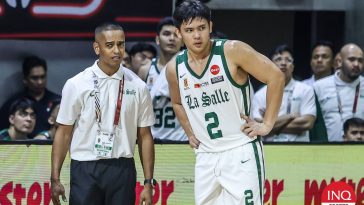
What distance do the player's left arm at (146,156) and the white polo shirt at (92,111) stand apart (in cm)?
10

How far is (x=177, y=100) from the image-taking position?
730cm

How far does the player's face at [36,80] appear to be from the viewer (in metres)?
10.5

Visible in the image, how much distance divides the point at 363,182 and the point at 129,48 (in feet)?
11.4

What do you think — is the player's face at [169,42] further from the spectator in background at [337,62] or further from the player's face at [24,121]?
the spectator in background at [337,62]

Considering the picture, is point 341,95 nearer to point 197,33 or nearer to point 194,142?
point 194,142

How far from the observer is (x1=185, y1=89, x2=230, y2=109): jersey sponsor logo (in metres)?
6.84

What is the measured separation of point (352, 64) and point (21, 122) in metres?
3.46

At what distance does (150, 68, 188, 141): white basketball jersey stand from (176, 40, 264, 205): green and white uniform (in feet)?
7.64

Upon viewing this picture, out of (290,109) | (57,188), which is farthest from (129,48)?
(57,188)

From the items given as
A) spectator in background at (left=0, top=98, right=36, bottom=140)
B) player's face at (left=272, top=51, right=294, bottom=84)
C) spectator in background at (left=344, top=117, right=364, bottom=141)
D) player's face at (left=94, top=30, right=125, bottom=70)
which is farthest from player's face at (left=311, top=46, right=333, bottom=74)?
player's face at (left=94, top=30, right=125, bottom=70)

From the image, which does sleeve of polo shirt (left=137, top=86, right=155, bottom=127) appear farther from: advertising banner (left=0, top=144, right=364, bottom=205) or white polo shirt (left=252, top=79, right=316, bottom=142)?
white polo shirt (left=252, top=79, right=316, bottom=142)

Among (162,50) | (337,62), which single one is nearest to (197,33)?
(162,50)

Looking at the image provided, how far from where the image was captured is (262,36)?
13539 millimetres

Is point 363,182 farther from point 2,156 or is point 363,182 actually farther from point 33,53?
point 33,53
